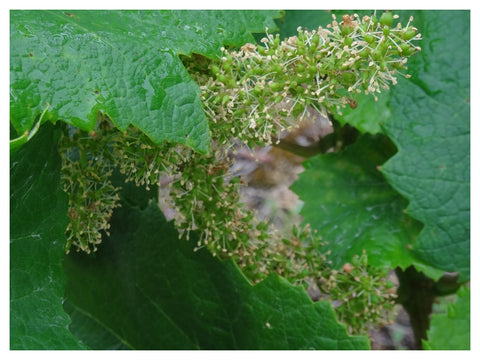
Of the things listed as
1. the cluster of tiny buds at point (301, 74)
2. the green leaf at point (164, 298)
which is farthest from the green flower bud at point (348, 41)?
the green leaf at point (164, 298)

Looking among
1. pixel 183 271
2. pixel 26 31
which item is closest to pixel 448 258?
pixel 183 271

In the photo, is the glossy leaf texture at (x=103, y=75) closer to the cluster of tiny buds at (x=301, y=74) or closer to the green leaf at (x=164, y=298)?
the cluster of tiny buds at (x=301, y=74)

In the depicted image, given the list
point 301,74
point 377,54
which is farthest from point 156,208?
point 377,54

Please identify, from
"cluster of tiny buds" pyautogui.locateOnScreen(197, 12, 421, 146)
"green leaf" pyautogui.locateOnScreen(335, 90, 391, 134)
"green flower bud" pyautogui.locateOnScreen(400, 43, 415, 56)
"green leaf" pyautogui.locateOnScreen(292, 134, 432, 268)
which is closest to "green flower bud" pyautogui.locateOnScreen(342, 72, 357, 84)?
"cluster of tiny buds" pyautogui.locateOnScreen(197, 12, 421, 146)

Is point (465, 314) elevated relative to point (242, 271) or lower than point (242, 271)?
lower

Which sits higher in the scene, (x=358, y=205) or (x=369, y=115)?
(x=369, y=115)

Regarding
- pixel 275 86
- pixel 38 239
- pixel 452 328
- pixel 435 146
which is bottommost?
pixel 452 328

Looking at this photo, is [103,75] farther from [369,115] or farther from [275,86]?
[369,115]

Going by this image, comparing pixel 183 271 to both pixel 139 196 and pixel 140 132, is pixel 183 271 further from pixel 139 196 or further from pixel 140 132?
pixel 140 132
